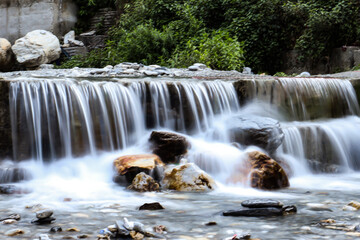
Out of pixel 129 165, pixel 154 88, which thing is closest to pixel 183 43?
pixel 154 88

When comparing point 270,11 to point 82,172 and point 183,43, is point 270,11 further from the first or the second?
point 82,172

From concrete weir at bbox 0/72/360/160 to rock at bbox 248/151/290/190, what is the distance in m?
1.71

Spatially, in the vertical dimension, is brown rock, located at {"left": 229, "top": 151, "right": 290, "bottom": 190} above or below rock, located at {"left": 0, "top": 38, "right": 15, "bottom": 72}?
below

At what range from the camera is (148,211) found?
4.23 m

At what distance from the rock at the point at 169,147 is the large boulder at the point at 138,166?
0.83 feet

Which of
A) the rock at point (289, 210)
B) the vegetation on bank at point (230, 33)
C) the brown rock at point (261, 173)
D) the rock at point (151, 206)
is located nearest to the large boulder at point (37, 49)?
the vegetation on bank at point (230, 33)

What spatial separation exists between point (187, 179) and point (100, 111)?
2053mm

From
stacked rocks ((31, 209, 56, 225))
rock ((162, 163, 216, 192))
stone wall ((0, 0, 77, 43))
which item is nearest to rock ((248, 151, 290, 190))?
rock ((162, 163, 216, 192))

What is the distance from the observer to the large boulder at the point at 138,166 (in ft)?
18.3

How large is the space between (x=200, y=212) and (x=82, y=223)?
1.05m

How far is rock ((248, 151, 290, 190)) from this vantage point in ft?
18.1

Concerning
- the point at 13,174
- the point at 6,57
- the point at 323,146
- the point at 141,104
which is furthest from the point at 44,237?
the point at 6,57

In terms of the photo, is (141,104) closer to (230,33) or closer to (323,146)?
(323,146)

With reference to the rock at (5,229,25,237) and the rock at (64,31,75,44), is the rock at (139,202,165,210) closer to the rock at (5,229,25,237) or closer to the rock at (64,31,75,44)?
the rock at (5,229,25,237)
